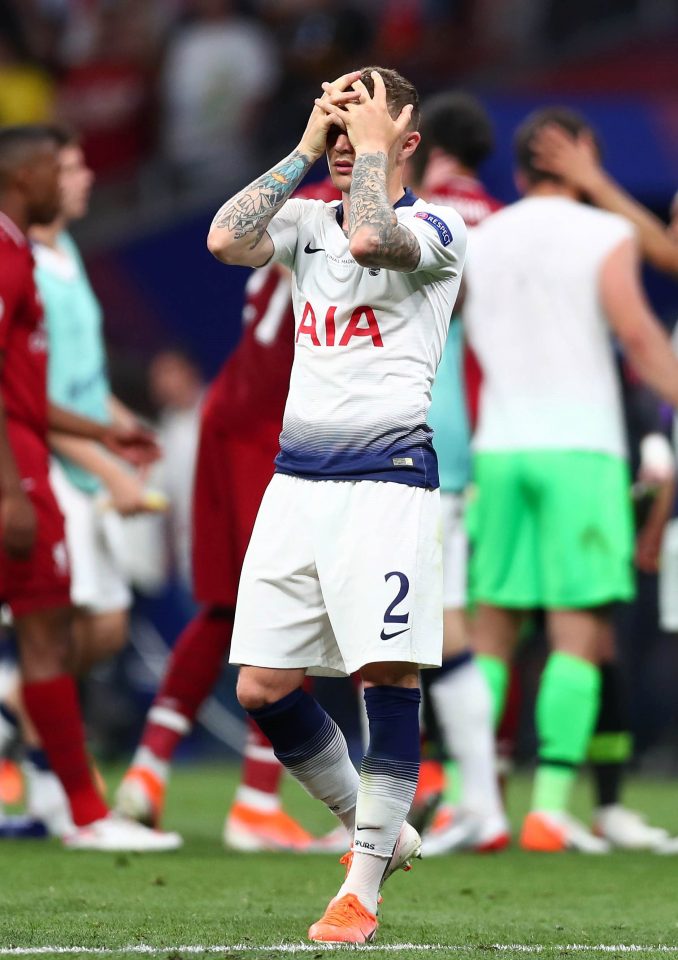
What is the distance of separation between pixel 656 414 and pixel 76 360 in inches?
151

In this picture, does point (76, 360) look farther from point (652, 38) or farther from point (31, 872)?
point (652, 38)

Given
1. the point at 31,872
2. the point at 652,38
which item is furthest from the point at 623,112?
the point at 31,872

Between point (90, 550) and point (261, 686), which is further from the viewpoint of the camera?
point (90, 550)

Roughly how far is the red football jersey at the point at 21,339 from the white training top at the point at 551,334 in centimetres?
166

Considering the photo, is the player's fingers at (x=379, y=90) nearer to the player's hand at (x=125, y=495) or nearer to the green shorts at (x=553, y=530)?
the green shorts at (x=553, y=530)

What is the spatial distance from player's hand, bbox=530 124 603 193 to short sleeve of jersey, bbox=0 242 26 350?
2042mm

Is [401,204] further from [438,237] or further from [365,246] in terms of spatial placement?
[365,246]

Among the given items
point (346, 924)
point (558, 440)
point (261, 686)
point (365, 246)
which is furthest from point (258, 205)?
point (558, 440)

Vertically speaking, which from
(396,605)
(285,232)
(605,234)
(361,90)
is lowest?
(396,605)

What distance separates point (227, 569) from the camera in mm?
6609

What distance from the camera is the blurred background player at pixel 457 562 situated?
6.46 m

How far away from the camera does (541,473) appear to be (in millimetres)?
6684

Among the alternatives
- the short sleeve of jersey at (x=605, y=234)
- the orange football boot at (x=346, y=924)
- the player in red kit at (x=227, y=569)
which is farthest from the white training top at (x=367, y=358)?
the short sleeve of jersey at (x=605, y=234)

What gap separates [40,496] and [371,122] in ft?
7.11
